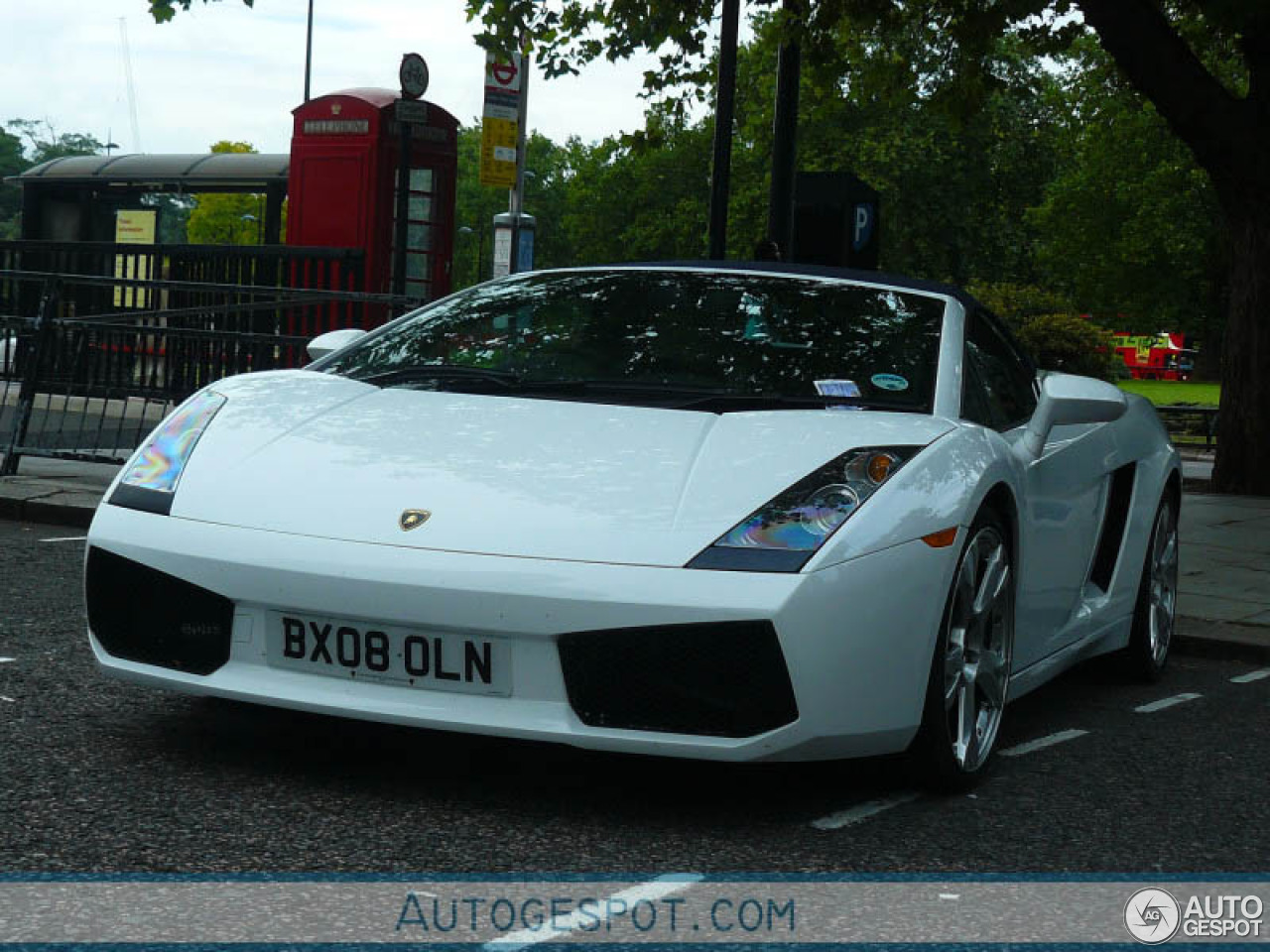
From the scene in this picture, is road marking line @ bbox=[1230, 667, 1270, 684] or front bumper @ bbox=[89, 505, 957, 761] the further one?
road marking line @ bbox=[1230, 667, 1270, 684]

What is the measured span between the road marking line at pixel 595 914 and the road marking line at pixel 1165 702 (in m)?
2.72

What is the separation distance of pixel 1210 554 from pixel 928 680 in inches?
248

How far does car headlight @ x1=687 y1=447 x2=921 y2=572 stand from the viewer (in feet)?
12.1

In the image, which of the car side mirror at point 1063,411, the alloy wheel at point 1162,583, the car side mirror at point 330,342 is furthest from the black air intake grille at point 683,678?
the alloy wheel at point 1162,583

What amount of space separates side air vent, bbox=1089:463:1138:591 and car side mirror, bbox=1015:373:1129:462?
680 millimetres

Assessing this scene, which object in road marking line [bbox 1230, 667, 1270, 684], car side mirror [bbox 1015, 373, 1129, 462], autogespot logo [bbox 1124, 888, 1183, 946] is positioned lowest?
road marking line [bbox 1230, 667, 1270, 684]

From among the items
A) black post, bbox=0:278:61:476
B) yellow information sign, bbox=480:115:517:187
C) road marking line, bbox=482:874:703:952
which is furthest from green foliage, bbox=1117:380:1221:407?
road marking line, bbox=482:874:703:952

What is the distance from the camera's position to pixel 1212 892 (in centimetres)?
358

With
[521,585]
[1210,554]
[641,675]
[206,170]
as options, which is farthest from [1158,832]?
[206,170]

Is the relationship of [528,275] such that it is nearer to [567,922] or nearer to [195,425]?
[195,425]

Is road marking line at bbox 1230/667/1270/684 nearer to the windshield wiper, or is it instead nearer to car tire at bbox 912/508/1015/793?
car tire at bbox 912/508/1015/793

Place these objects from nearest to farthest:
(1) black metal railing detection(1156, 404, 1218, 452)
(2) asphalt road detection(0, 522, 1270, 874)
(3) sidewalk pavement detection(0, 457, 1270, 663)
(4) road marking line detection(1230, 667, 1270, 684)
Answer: (2) asphalt road detection(0, 522, 1270, 874)
(4) road marking line detection(1230, 667, 1270, 684)
(3) sidewalk pavement detection(0, 457, 1270, 663)
(1) black metal railing detection(1156, 404, 1218, 452)

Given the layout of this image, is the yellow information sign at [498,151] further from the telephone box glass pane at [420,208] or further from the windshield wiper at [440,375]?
the windshield wiper at [440,375]

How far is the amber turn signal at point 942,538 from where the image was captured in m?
3.94
